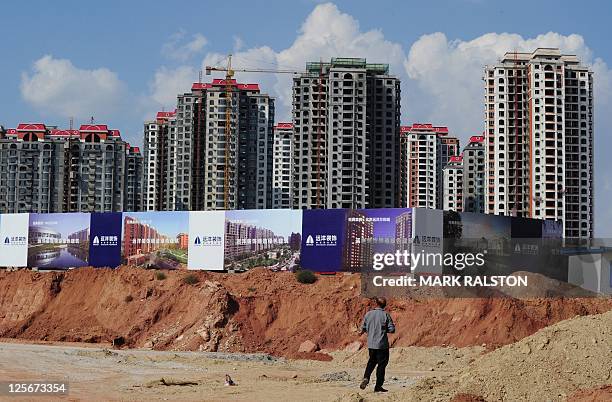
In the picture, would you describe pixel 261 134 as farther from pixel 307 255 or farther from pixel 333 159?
pixel 307 255

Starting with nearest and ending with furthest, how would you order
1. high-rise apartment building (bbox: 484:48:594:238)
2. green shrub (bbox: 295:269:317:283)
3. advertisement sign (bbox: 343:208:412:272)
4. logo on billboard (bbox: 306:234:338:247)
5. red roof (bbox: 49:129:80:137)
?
advertisement sign (bbox: 343:208:412:272)
green shrub (bbox: 295:269:317:283)
logo on billboard (bbox: 306:234:338:247)
high-rise apartment building (bbox: 484:48:594:238)
red roof (bbox: 49:129:80:137)

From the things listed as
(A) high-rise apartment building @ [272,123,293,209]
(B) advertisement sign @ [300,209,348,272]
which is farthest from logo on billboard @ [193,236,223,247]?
(A) high-rise apartment building @ [272,123,293,209]

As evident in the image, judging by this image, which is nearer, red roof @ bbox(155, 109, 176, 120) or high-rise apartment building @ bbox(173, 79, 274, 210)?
high-rise apartment building @ bbox(173, 79, 274, 210)

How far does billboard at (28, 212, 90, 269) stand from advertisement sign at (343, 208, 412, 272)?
63.1 feet

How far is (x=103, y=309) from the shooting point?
Result: 153ft

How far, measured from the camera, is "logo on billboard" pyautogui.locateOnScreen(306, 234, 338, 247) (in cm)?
4644

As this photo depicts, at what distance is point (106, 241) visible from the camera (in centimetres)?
5388

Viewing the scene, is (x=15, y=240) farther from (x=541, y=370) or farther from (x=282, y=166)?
(x=282, y=166)

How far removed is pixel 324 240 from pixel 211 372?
20.6 metres

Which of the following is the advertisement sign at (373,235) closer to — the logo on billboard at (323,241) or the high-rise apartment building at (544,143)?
the logo on billboard at (323,241)

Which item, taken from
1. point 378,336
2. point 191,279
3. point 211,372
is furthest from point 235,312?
point 378,336

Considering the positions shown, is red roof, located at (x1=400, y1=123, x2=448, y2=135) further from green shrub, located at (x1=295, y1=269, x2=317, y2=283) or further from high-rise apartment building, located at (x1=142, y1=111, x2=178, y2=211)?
green shrub, located at (x1=295, y1=269, x2=317, y2=283)

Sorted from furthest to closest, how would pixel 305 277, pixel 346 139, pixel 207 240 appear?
pixel 346 139
pixel 207 240
pixel 305 277

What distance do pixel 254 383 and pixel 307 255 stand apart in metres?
24.7
